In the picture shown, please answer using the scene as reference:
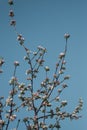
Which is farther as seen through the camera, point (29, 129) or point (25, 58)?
point (25, 58)

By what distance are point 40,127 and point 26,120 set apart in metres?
0.50

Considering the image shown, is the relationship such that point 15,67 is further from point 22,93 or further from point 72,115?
point 72,115

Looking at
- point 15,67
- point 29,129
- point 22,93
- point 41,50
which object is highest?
point 41,50

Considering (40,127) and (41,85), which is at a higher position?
(41,85)

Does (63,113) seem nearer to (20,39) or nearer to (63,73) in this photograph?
(63,73)

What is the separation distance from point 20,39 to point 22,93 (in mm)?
1903

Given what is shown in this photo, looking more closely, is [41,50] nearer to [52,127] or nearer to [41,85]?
[41,85]

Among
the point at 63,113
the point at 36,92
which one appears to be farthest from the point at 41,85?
the point at 63,113

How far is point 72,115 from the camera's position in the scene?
11359mm

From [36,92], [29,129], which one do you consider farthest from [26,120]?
[36,92]

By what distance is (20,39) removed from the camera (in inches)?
461

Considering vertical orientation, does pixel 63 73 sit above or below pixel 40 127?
above

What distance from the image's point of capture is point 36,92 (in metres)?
11.3

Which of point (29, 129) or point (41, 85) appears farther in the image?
point (41, 85)
